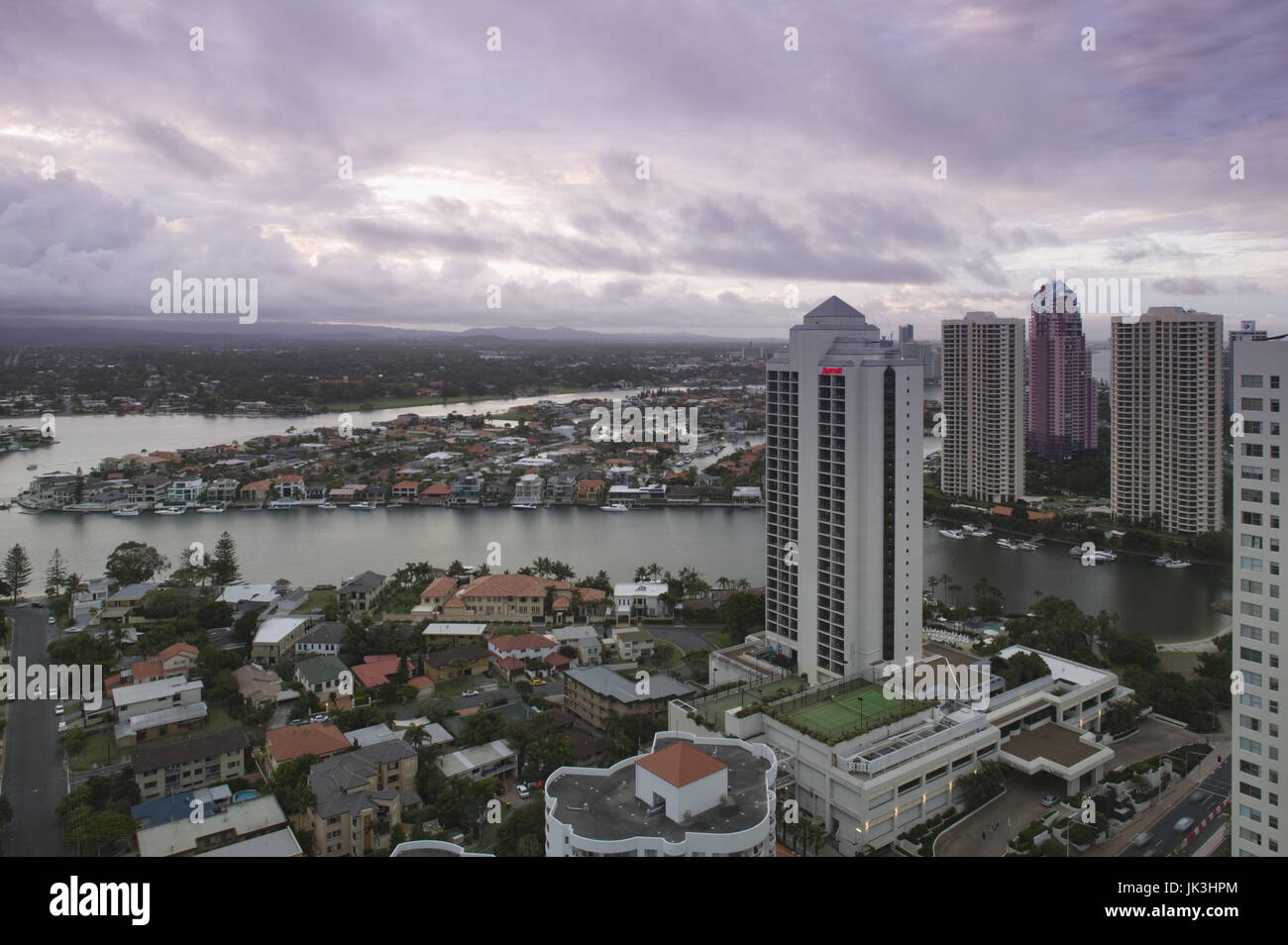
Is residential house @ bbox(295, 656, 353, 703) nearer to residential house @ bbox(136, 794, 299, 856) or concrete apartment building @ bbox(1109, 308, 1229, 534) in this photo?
residential house @ bbox(136, 794, 299, 856)

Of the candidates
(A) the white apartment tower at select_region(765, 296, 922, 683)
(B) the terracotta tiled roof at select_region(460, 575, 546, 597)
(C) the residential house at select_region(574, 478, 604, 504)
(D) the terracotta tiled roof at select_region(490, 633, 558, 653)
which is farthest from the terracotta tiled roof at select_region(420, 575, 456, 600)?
(C) the residential house at select_region(574, 478, 604, 504)

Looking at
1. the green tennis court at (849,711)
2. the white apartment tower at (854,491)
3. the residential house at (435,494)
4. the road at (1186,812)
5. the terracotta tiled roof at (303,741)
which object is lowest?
the road at (1186,812)

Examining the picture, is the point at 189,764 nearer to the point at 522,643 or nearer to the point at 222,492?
the point at 522,643

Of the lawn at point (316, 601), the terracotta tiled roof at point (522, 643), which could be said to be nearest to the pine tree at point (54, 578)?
the lawn at point (316, 601)

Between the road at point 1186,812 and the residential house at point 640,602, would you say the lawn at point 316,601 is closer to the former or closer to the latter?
the residential house at point 640,602

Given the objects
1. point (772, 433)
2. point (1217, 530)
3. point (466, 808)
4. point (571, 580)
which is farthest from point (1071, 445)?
point (466, 808)

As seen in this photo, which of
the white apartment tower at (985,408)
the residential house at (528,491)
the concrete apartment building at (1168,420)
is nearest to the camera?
the concrete apartment building at (1168,420)
